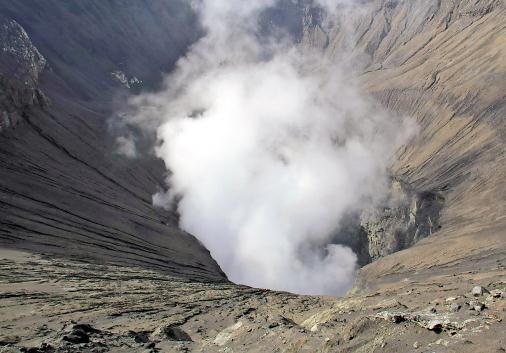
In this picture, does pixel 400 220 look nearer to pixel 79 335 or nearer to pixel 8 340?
pixel 79 335

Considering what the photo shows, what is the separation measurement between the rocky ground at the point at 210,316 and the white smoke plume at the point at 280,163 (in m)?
43.1

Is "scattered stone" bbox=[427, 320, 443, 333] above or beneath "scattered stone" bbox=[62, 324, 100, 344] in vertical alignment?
beneath

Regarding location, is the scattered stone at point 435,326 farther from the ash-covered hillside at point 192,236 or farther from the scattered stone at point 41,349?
the scattered stone at point 41,349

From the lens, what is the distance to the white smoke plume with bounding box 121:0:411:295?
281ft

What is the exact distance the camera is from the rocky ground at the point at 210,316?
43.6ft

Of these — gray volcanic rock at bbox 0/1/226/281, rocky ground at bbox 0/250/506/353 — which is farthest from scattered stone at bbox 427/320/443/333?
gray volcanic rock at bbox 0/1/226/281

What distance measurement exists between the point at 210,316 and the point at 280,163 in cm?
8230

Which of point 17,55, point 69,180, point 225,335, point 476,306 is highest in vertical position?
point 17,55

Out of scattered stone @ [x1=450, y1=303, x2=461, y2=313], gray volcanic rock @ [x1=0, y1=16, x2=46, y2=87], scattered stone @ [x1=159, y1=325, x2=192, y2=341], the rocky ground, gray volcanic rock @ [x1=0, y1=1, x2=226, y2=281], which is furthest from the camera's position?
gray volcanic rock @ [x1=0, y1=16, x2=46, y2=87]

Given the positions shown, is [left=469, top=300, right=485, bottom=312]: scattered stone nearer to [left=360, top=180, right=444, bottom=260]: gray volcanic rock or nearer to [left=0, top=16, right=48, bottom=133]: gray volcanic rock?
[left=360, top=180, right=444, bottom=260]: gray volcanic rock

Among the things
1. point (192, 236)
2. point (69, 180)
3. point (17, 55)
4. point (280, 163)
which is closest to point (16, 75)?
point (17, 55)

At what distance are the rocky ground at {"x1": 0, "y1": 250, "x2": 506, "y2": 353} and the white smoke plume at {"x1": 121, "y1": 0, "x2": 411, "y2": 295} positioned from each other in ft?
141

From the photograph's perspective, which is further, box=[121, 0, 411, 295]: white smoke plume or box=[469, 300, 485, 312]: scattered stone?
box=[121, 0, 411, 295]: white smoke plume

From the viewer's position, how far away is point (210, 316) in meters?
24.2
